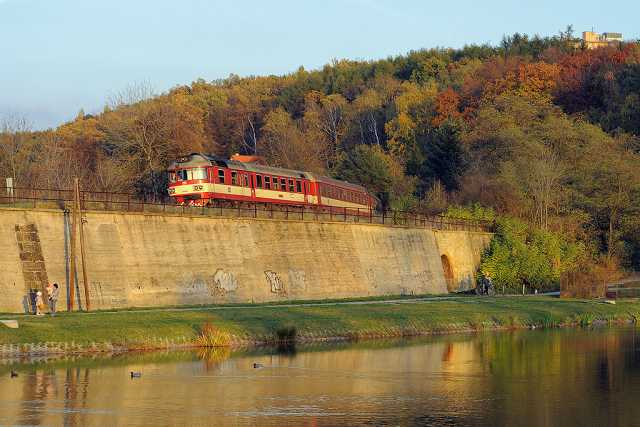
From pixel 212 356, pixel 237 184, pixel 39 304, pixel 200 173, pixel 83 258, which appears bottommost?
pixel 212 356

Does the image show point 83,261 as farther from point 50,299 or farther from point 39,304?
point 39,304

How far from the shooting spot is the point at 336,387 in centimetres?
3089

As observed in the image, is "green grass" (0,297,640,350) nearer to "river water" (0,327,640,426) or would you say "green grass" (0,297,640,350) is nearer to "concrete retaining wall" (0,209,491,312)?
"river water" (0,327,640,426)

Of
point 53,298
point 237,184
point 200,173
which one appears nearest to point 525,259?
point 237,184

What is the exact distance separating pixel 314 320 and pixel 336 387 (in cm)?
1507

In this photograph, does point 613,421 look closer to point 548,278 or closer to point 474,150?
point 548,278

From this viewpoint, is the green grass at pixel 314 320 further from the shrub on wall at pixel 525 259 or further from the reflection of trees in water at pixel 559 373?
the shrub on wall at pixel 525 259

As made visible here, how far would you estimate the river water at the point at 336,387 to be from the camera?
84.8ft

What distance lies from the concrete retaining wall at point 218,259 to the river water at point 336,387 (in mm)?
10428

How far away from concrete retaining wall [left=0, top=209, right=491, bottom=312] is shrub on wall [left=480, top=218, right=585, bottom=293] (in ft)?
17.9

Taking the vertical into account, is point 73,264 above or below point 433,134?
below

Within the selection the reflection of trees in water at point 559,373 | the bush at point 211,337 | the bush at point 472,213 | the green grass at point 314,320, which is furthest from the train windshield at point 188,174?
the bush at point 472,213

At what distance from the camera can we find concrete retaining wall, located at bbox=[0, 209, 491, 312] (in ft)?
152

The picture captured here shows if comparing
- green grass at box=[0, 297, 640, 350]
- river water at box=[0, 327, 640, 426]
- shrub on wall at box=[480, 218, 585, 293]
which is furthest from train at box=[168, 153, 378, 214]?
river water at box=[0, 327, 640, 426]
